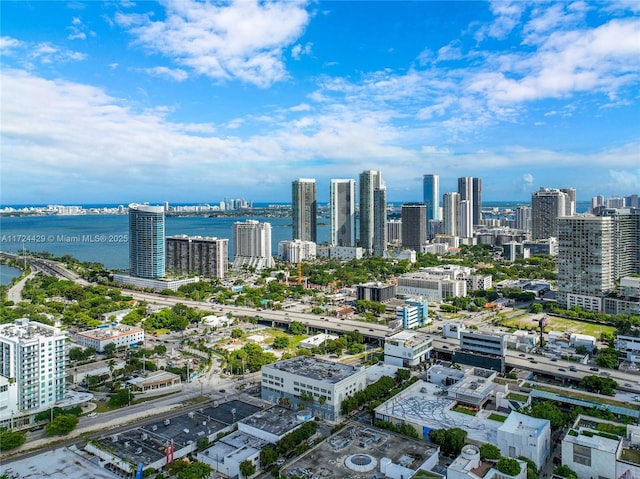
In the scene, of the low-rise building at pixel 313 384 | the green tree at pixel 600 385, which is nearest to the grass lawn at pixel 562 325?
the green tree at pixel 600 385

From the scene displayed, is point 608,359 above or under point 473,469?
above

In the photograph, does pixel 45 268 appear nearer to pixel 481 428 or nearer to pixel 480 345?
pixel 480 345

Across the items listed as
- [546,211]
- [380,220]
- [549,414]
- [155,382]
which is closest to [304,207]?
[380,220]

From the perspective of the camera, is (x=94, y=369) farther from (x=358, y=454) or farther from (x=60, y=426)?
(x=358, y=454)

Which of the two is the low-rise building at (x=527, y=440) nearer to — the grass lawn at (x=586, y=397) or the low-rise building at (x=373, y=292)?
the grass lawn at (x=586, y=397)

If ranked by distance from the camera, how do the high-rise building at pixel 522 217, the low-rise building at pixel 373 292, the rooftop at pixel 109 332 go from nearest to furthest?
the rooftop at pixel 109 332
the low-rise building at pixel 373 292
the high-rise building at pixel 522 217

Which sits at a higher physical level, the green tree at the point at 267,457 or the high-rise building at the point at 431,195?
the high-rise building at the point at 431,195

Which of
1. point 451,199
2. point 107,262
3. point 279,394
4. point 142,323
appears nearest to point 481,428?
point 279,394
